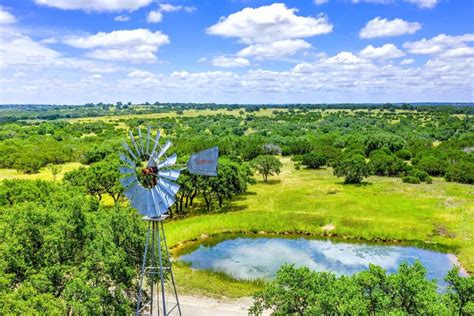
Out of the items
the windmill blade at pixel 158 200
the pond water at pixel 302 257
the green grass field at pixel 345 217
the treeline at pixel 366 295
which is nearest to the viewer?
the windmill blade at pixel 158 200

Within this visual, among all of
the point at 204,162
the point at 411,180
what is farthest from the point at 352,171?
the point at 204,162

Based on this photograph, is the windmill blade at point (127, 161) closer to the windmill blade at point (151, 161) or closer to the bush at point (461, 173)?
the windmill blade at point (151, 161)

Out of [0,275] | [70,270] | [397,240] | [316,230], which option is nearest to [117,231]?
[70,270]

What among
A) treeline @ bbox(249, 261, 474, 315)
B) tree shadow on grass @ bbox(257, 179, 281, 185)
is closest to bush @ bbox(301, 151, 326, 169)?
tree shadow on grass @ bbox(257, 179, 281, 185)

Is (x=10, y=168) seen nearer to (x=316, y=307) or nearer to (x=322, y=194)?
(x=322, y=194)

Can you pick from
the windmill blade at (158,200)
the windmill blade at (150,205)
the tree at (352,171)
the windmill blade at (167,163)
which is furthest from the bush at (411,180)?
the windmill blade at (150,205)

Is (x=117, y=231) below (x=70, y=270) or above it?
above

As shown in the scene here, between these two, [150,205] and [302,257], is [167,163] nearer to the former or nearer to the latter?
[150,205]
